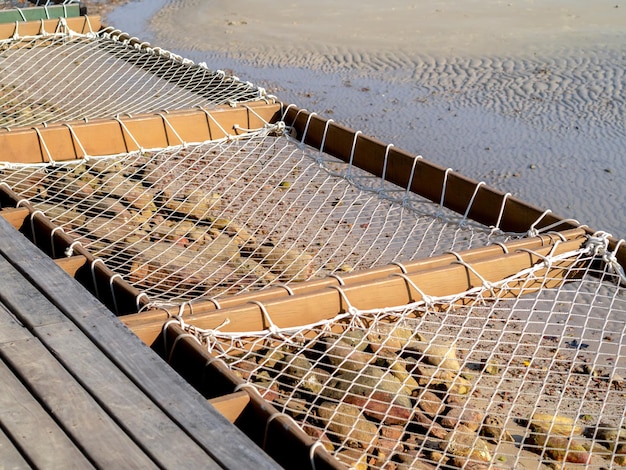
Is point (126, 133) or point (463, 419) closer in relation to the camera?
point (463, 419)

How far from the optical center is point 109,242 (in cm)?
428

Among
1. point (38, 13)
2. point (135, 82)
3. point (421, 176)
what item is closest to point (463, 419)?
point (421, 176)

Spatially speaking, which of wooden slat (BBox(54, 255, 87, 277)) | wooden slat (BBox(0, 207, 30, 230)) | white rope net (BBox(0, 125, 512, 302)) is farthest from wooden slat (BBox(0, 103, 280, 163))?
wooden slat (BBox(54, 255, 87, 277))

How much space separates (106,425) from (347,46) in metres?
7.64

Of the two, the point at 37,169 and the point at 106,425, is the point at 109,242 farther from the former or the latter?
the point at 106,425

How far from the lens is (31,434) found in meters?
1.92

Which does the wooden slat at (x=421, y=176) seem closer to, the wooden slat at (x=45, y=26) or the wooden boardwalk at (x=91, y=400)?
the wooden boardwalk at (x=91, y=400)

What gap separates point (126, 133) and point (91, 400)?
261 cm

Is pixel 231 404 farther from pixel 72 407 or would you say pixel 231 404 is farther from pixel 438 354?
pixel 438 354

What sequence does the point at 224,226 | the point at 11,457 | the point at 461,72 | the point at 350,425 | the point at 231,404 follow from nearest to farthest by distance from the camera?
the point at 11,457 → the point at 231,404 → the point at 350,425 → the point at 224,226 → the point at 461,72

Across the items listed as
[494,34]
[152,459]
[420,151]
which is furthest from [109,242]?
[494,34]

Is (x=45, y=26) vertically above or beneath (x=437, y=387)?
above

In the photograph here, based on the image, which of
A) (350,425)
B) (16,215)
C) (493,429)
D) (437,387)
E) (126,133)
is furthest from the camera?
(126,133)

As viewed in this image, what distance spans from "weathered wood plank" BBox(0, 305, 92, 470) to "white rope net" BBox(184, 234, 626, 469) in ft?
2.09
